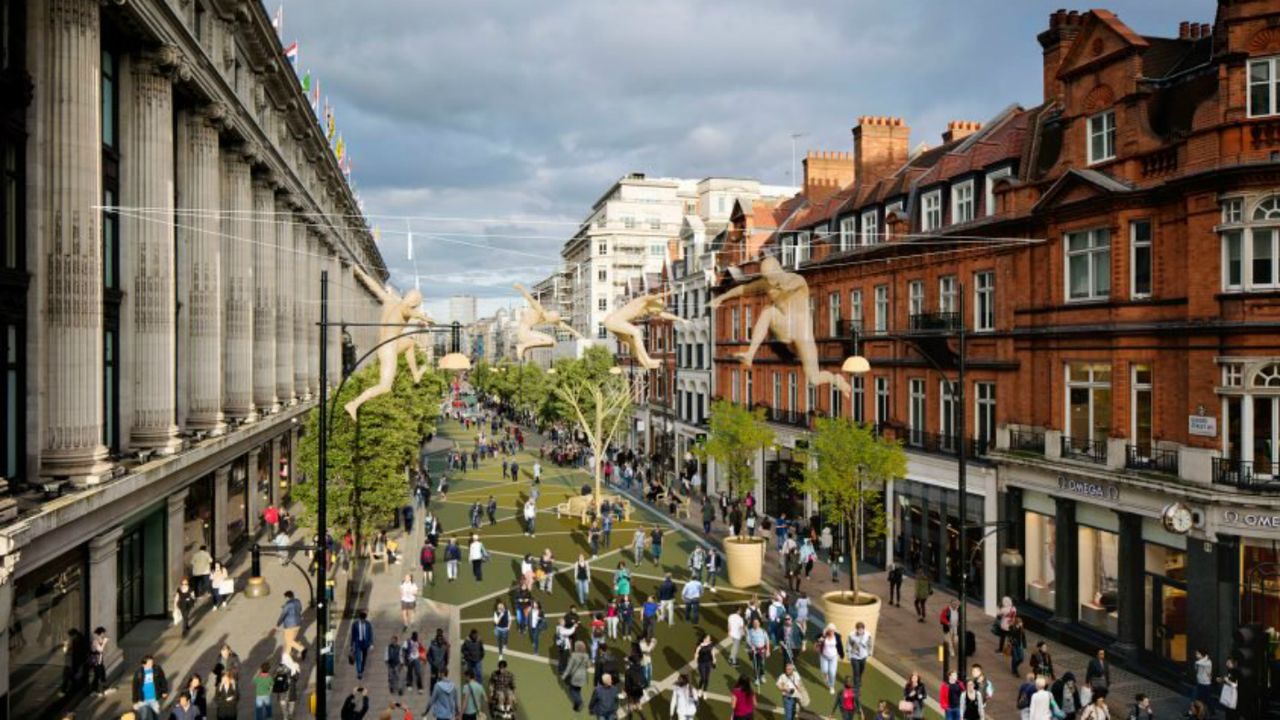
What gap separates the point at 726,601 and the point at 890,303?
47.1 feet

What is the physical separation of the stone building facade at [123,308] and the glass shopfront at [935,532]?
21.9m

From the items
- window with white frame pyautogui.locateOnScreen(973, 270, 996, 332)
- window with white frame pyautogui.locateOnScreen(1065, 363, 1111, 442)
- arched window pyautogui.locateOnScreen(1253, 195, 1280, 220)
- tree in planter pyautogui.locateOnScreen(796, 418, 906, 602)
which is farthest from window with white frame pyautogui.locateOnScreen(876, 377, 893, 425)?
arched window pyautogui.locateOnScreen(1253, 195, 1280, 220)

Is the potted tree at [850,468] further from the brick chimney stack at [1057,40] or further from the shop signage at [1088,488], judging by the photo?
the brick chimney stack at [1057,40]

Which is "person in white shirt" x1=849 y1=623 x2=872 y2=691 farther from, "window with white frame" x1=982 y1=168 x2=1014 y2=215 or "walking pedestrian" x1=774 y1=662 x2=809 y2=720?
"window with white frame" x1=982 y1=168 x2=1014 y2=215

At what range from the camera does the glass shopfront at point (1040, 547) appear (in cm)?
2717

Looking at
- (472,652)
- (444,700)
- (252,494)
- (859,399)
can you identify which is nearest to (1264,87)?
(859,399)

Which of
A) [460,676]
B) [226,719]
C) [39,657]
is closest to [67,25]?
[39,657]

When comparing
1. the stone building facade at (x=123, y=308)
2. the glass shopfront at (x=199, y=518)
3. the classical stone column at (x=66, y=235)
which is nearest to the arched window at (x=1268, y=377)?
the stone building facade at (x=123, y=308)

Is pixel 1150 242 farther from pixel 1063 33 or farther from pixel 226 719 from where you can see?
pixel 226 719

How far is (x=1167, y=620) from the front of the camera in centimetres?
2275

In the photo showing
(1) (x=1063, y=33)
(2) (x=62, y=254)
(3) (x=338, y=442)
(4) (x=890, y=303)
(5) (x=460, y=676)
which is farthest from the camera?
(4) (x=890, y=303)

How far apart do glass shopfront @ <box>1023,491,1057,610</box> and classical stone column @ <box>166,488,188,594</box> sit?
88.8 ft

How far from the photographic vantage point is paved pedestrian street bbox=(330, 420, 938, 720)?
21.3 metres

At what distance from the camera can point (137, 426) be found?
25172 millimetres
